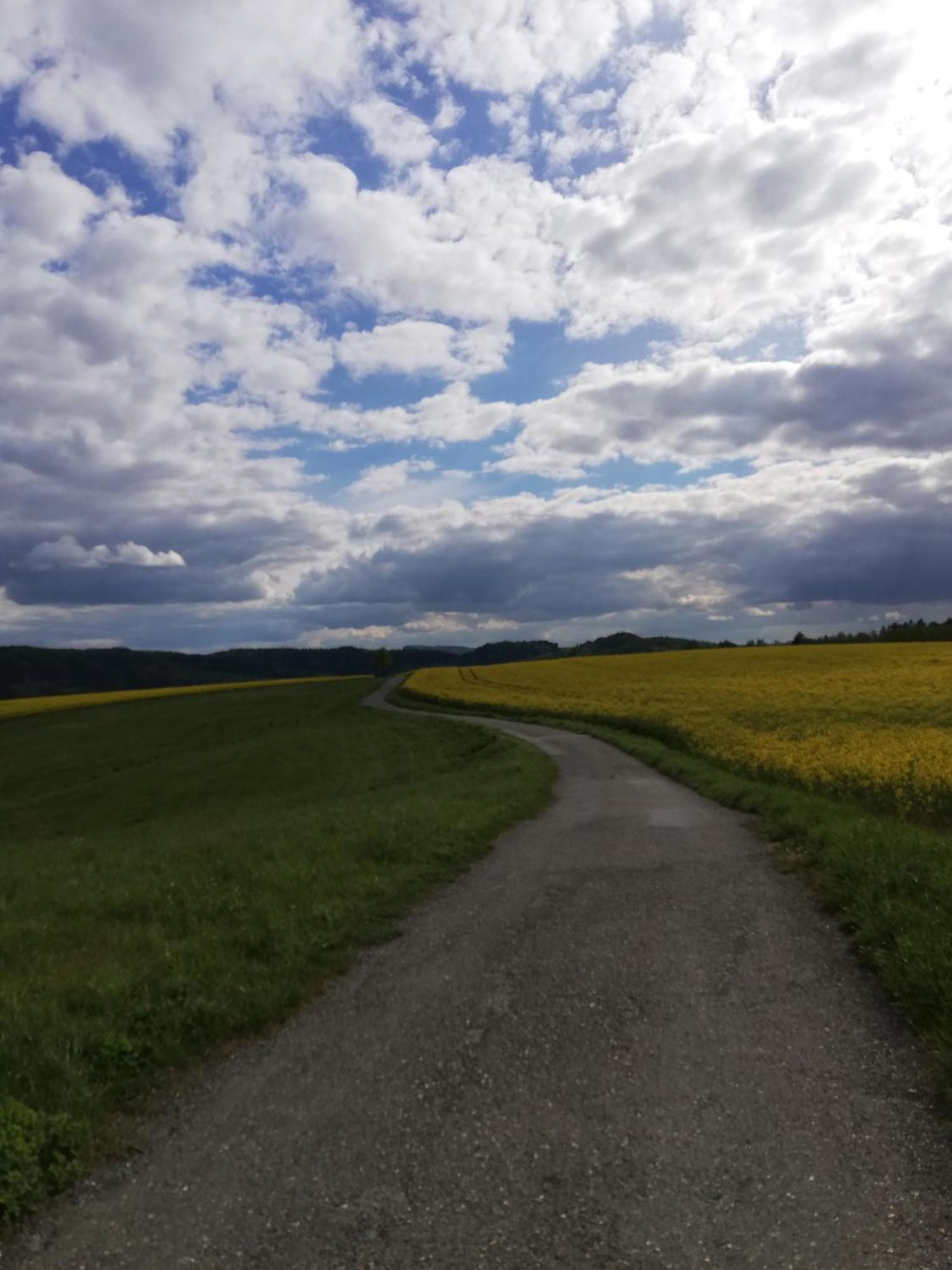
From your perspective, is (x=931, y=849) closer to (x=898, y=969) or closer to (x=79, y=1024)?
(x=898, y=969)

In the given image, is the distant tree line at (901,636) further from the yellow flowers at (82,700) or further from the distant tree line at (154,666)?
the yellow flowers at (82,700)

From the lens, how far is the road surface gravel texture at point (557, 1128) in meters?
3.96

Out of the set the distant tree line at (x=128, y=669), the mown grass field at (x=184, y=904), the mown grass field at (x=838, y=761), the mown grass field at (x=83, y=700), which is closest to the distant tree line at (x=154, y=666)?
the distant tree line at (x=128, y=669)

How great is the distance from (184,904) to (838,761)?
1448cm

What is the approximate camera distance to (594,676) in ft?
209

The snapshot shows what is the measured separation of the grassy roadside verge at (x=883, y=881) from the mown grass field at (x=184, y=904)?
15.2 ft

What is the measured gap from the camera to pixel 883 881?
31.4ft

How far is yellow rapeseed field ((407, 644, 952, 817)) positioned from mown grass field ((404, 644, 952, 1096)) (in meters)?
0.08

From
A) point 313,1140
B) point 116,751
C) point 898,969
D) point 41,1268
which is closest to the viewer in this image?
point 41,1268

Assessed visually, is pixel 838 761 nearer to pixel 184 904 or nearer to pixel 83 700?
pixel 184 904

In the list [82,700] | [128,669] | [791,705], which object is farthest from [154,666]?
[791,705]

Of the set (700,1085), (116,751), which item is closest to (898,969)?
(700,1085)

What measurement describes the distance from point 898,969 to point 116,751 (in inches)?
1599

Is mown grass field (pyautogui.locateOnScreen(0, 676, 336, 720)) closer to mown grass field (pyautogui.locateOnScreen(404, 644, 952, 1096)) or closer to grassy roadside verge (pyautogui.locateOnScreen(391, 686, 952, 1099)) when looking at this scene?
mown grass field (pyautogui.locateOnScreen(404, 644, 952, 1096))
